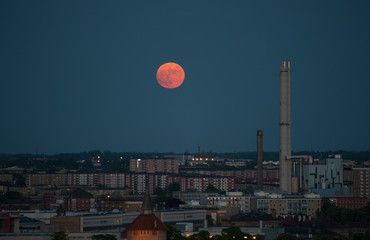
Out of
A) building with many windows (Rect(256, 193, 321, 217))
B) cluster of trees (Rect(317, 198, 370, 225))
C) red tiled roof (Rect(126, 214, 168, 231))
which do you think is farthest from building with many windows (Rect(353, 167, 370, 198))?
red tiled roof (Rect(126, 214, 168, 231))

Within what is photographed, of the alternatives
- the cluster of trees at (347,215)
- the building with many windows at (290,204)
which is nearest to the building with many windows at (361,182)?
the building with many windows at (290,204)

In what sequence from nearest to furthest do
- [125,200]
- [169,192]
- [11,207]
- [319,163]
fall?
[11,207] < [125,200] < [319,163] < [169,192]

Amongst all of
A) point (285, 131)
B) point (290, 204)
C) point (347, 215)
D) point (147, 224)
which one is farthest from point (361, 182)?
point (147, 224)

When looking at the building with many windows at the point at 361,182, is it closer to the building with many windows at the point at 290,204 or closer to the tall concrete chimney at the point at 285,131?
the tall concrete chimney at the point at 285,131

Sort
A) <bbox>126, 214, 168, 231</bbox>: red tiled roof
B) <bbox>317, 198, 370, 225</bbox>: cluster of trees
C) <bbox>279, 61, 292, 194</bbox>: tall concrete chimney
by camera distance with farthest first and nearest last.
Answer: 1. <bbox>279, 61, 292, 194</bbox>: tall concrete chimney
2. <bbox>317, 198, 370, 225</bbox>: cluster of trees
3. <bbox>126, 214, 168, 231</bbox>: red tiled roof

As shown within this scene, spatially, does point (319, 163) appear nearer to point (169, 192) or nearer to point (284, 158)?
point (284, 158)

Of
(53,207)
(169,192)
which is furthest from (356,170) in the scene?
(53,207)

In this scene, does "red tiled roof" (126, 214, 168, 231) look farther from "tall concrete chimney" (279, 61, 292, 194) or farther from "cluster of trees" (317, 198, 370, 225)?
"tall concrete chimney" (279, 61, 292, 194)

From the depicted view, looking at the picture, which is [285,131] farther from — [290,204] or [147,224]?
[147,224]
